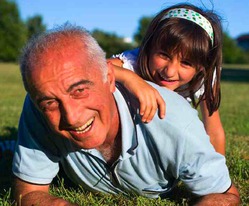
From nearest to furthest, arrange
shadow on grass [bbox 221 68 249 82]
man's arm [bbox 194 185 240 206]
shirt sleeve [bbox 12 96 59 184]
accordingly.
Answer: man's arm [bbox 194 185 240 206], shirt sleeve [bbox 12 96 59 184], shadow on grass [bbox 221 68 249 82]

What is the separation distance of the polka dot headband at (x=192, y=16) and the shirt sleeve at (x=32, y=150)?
5.91ft

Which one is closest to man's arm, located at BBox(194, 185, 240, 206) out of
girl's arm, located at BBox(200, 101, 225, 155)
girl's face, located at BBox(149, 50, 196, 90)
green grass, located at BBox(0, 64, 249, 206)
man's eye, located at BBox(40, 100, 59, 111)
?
green grass, located at BBox(0, 64, 249, 206)

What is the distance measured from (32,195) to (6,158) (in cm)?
191

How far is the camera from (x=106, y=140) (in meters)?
3.10

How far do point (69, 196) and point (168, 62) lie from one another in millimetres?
1445

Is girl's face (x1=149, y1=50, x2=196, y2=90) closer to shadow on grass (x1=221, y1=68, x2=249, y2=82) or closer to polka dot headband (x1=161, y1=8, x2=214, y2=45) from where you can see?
polka dot headband (x1=161, y1=8, x2=214, y2=45)

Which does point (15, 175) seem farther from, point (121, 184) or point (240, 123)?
point (240, 123)

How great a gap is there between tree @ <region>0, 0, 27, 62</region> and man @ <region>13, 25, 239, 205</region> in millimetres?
69733

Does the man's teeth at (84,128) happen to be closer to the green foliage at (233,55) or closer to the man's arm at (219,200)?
the man's arm at (219,200)

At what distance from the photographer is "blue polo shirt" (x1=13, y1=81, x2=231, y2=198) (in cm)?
297

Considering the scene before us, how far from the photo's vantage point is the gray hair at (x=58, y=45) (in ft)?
8.71

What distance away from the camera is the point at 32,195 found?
10.6 feet

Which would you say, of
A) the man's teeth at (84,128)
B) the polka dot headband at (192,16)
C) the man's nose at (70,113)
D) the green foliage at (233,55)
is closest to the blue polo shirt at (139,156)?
the man's teeth at (84,128)

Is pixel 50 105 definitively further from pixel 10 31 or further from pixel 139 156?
pixel 10 31
